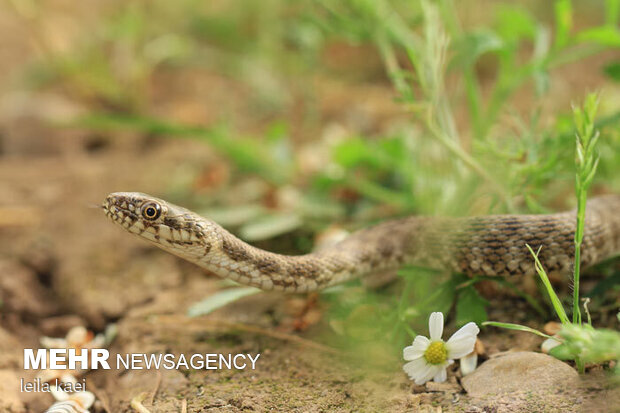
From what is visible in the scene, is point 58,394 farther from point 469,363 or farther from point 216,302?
point 469,363

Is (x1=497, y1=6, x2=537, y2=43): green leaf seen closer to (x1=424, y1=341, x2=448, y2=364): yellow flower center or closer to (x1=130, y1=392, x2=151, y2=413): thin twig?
(x1=424, y1=341, x2=448, y2=364): yellow flower center

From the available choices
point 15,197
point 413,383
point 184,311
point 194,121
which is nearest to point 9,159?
point 15,197

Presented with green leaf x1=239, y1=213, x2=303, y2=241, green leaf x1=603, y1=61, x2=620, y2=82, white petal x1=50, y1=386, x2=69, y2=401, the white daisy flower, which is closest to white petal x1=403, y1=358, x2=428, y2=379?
the white daisy flower

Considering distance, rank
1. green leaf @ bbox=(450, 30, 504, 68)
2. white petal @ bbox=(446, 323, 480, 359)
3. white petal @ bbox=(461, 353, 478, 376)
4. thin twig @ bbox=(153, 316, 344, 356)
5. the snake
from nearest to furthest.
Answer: white petal @ bbox=(446, 323, 480, 359) → white petal @ bbox=(461, 353, 478, 376) → the snake → thin twig @ bbox=(153, 316, 344, 356) → green leaf @ bbox=(450, 30, 504, 68)

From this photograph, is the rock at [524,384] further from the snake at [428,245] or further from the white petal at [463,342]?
the snake at [428,245]

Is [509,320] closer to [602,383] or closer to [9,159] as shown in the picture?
[602,383]

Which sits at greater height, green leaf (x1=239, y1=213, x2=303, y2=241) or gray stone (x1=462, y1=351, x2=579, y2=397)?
green leaf (x1=239, y1=213, x2=303, y2=241)

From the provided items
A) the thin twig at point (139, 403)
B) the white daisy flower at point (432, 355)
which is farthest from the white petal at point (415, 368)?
the thin twig at point (139, 403)
